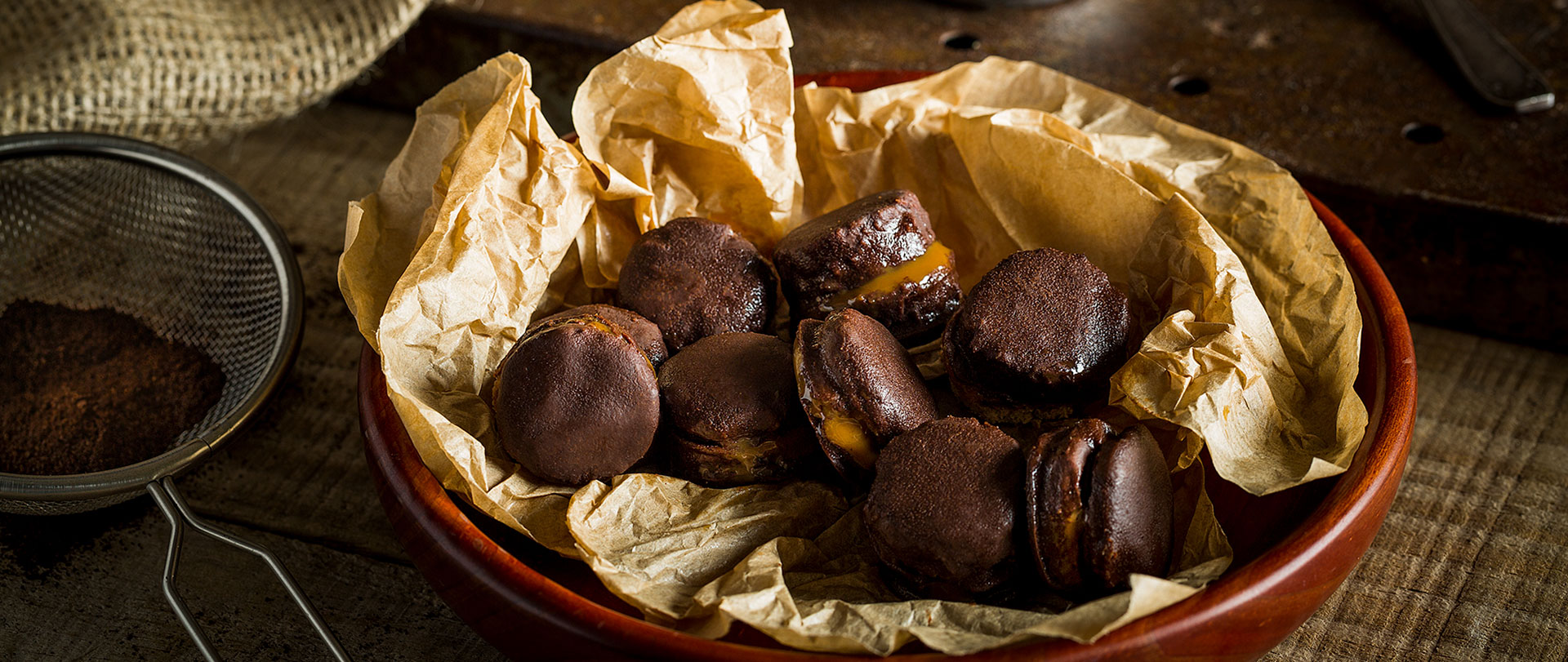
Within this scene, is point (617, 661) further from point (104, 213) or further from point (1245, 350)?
point (104, 213)

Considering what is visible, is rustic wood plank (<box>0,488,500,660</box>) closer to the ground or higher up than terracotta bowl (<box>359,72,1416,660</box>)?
closer to the ground

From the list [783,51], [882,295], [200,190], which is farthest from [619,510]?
[200,190]

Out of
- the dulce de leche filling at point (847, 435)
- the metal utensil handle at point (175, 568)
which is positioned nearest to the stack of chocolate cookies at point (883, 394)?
the dulce de leche filling at point (847, 435)

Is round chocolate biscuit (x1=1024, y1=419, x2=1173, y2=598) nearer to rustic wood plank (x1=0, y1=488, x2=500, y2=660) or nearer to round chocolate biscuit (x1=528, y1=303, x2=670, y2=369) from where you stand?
round chocolate biscuit (x1=528, y1=303, x2=670, y2=369)

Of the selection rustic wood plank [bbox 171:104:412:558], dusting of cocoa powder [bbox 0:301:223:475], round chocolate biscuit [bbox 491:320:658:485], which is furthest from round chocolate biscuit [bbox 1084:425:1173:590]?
dusting of cocoa powder [bbox 0:301:223:475]

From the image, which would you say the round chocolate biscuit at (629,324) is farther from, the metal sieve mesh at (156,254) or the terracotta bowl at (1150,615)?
the metal sieve mesh at (156,254)

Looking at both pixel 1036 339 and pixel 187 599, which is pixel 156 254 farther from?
pixel 1036 339

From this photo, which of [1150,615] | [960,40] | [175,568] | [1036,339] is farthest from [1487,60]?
[175,568]
